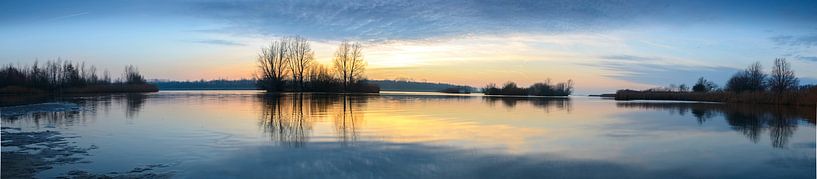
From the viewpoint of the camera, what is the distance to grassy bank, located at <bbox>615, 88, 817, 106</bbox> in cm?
3009

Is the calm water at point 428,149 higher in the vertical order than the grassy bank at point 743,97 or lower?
lower

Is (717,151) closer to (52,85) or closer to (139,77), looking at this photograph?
(52,85)

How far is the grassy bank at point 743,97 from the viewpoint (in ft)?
98.7

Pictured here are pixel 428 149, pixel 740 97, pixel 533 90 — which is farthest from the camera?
pixel 533 90

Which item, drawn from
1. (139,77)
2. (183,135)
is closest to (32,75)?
(139,77)

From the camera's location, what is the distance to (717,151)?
9.36 metres

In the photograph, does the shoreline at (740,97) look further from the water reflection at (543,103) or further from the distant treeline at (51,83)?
the distant treeline at (51,83)

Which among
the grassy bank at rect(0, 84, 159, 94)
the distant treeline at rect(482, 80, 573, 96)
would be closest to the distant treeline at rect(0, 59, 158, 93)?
the grassy bank at rect(0, 84, 159, 94)

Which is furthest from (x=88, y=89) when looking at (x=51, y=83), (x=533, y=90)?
(x=533, y=90)

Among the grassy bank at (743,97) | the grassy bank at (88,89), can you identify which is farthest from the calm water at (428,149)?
the grassy bank at (88,89)

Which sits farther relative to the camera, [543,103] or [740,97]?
[740,97]

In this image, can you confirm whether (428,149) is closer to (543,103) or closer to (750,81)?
(543,103)

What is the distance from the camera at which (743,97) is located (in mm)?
35625

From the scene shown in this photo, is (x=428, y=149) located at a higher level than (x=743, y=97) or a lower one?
lower
